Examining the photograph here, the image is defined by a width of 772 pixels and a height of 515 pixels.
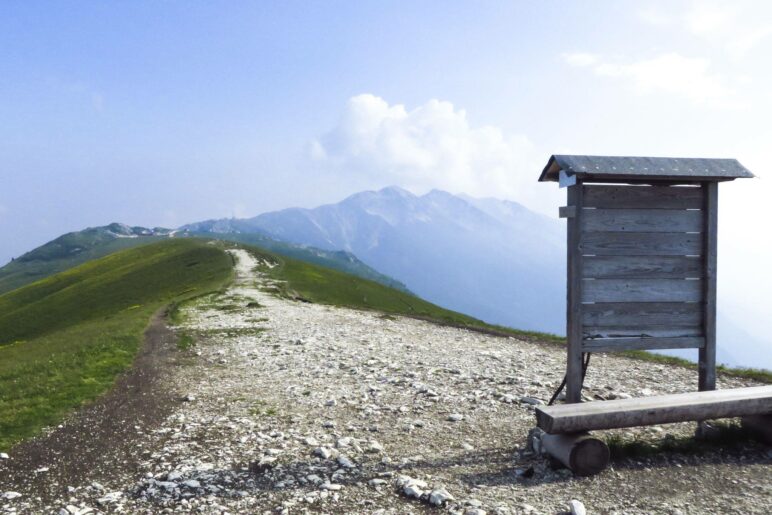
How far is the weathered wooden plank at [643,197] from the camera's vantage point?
1077 centimetres

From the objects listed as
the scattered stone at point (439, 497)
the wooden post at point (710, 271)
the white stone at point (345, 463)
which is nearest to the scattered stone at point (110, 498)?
the white stone at point (345, 463)

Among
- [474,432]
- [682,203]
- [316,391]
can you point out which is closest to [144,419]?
[316,391]

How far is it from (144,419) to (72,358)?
34.2 feet

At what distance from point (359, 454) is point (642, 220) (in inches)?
329

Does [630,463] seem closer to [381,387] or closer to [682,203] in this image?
[682,203]

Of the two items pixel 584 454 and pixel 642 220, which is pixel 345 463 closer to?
pixel 584 454

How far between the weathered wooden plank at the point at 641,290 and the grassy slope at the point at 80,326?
13908mm

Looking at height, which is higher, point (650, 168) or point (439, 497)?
point (650, 168)

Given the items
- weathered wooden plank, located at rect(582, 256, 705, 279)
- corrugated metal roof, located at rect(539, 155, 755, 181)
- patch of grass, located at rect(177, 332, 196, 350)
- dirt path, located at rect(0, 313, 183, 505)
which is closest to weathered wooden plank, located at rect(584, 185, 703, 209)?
corrugated metal roof, located at rect(539, 155, 755, 181)

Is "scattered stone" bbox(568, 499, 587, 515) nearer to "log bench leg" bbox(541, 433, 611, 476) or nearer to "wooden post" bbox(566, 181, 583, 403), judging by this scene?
"log bench leg" bbox(541, 433, 611, 476)

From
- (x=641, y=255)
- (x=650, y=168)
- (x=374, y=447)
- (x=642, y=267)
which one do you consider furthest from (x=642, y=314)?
(x=374, y=447)

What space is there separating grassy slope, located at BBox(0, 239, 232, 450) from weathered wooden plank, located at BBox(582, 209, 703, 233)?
1440 centimetres

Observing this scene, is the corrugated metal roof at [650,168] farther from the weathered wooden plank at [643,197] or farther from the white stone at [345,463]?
the white stone at [345,463]

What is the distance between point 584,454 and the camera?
30.0ft
